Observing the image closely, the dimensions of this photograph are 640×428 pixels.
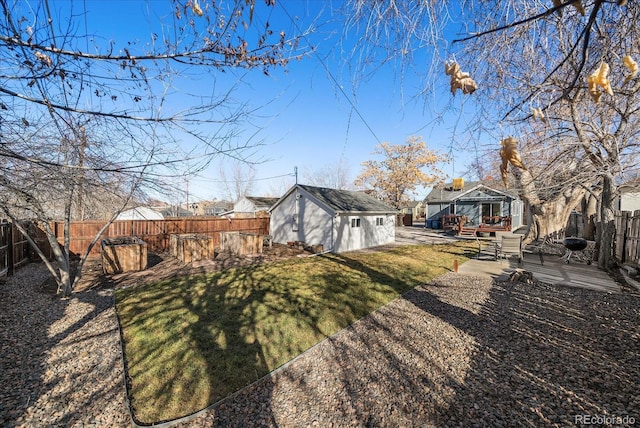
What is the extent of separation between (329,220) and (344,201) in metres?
2.47

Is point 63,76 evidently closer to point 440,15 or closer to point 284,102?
point 284,102

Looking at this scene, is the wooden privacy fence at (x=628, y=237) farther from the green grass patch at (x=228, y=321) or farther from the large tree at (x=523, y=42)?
the large tree at (x=523, y=42)

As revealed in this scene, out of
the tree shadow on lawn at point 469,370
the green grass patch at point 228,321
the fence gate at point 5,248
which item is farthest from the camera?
the fence gate at point 5,248

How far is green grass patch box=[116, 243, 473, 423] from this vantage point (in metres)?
3.50

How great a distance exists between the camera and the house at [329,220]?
1459 cm

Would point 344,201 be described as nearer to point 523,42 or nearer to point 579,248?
point 579,248

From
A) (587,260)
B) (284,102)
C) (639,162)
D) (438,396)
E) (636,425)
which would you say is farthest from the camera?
(587,260)

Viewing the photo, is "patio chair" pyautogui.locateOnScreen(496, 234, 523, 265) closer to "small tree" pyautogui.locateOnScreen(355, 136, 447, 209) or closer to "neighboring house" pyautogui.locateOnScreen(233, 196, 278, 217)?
"neighboring house" pyautogui.locateOnScreen(233, 196, 278, 217)

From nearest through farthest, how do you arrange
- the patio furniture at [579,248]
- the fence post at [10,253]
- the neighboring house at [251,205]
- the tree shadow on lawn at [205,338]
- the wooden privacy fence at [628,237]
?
the tree shadow on lawn at [205,338] < the wooden privacy fence at [628,237] < the fence post at [10,253] < the patio furniture at [579,248] < the neighboring house at [251,205]

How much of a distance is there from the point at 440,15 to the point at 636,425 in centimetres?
404

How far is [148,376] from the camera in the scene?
368 cm

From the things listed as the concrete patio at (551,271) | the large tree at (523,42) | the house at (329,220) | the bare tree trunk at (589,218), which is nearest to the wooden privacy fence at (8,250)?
the house at (329,220)

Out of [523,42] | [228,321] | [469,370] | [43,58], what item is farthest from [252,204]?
[523,42]

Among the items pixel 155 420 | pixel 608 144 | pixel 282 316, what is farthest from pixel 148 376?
pixel 608 144
